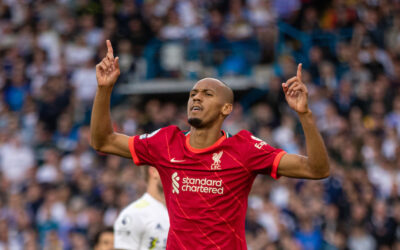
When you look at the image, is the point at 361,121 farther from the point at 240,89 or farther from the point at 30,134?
the point at 30,134

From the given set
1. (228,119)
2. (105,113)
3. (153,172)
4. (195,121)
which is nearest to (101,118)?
(105,113)

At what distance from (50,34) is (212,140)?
1276 centimetres

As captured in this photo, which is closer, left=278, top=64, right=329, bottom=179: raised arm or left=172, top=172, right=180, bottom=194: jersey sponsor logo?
left=278, top=64, right=329, bottom=179: raised arm

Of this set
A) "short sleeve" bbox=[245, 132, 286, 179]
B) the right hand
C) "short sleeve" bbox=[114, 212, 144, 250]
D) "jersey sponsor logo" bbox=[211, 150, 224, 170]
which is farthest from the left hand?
"short sleeve" bbox=[114, 212, 144, 250]

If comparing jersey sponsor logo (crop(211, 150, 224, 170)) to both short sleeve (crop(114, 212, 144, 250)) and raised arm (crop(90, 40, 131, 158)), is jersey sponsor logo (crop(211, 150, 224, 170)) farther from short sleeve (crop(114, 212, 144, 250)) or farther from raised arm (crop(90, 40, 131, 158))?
short sleeve (crop(114, 212, 144, 250))

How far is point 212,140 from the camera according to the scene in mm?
5336

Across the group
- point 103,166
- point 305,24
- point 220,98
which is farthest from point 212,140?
point 305,24

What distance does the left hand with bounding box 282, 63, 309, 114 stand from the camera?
16.1 ft

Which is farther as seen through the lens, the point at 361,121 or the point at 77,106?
the point at 77,106

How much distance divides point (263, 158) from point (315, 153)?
0.42 meters

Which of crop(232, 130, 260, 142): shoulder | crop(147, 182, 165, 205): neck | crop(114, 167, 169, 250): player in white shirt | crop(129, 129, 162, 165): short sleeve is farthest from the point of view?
crop(147, 182, 165, 205): neck

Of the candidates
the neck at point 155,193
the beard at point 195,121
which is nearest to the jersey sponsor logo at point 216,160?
the beard at point 195,121

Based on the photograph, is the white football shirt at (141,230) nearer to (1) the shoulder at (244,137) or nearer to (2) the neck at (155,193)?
(2) the neck at (155,193)

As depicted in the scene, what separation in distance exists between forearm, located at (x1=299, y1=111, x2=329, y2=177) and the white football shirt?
1957 millimetres
